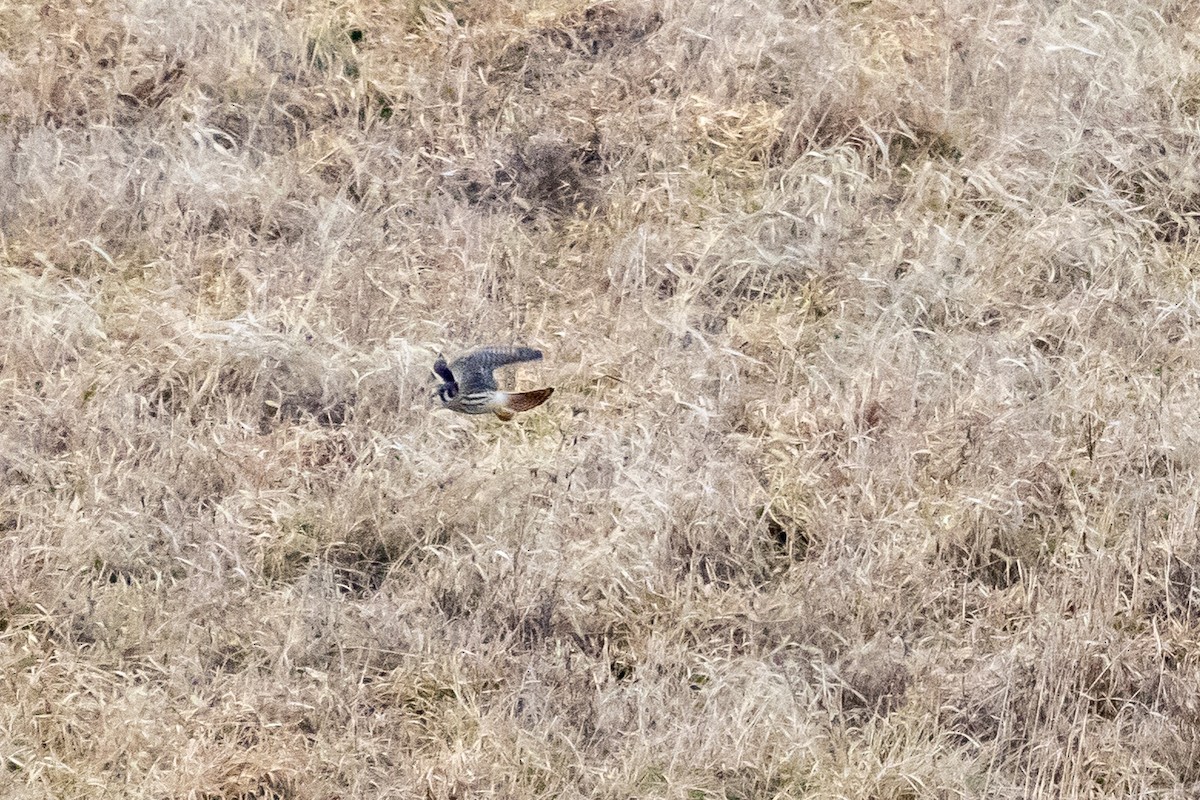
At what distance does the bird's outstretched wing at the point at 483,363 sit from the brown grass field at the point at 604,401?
8.8 inches

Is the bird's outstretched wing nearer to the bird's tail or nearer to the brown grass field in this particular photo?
the bird's tail

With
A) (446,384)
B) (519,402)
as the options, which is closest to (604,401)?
(519,402)

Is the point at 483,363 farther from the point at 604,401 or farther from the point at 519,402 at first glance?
the point at 604,401

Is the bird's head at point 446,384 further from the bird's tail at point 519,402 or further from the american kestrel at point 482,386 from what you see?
the bird's tail at point 519,402

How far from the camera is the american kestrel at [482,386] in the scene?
4.22 meters

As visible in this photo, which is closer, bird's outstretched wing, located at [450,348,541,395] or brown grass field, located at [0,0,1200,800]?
brown grass field, located at [0,0,1200,800]

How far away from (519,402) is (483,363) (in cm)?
16

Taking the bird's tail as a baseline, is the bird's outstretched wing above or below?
above

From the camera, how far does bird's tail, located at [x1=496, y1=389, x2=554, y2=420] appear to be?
13.7 ft

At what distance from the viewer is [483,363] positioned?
14.0ft

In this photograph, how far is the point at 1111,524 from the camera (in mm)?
3936

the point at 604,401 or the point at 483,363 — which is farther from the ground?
the point at 483,363

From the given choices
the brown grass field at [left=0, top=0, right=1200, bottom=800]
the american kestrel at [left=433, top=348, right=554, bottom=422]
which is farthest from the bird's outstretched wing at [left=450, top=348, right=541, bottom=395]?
the brown grass field at [left=0, top=0, right=1200, bottom=800]

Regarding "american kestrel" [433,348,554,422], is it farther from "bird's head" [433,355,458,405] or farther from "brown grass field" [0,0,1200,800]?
"brown grass field" [0,0,1200,800]
